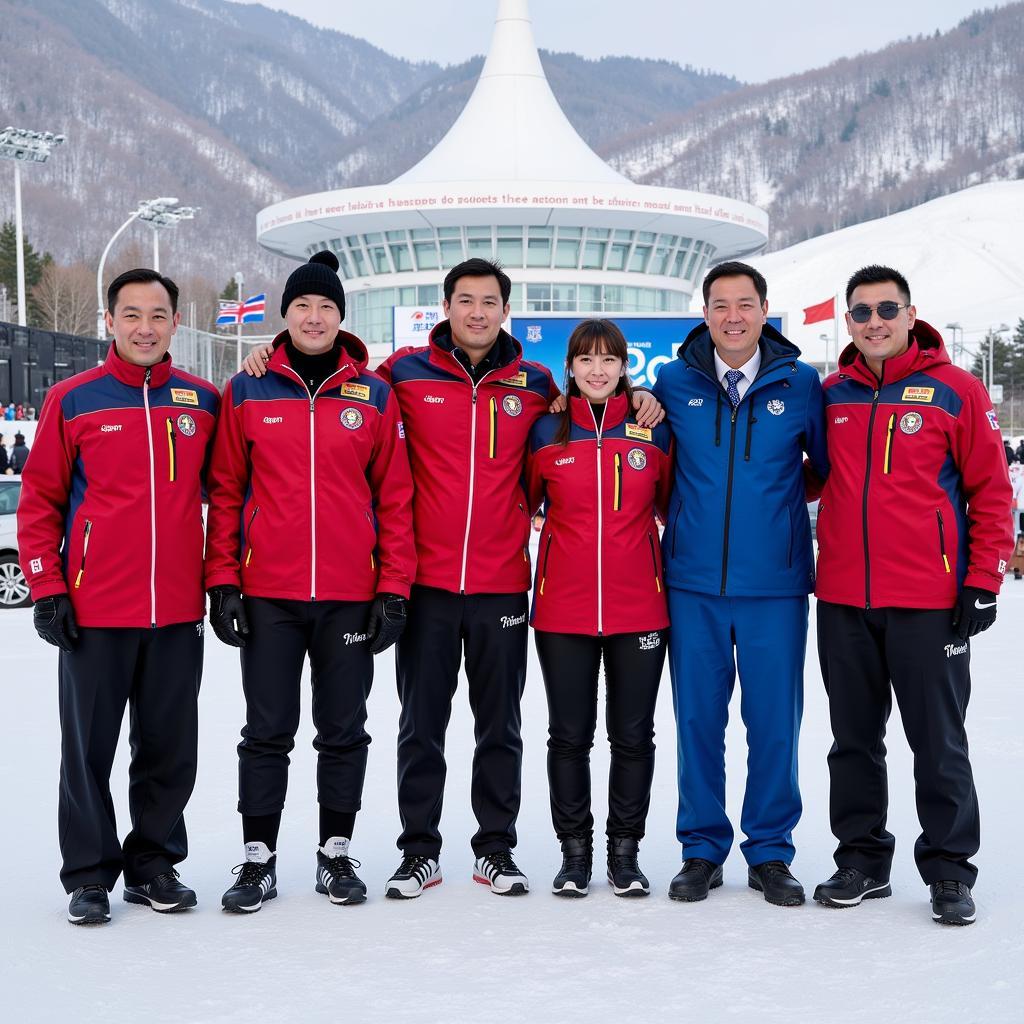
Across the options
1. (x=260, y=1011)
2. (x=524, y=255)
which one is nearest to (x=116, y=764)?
(x=260, y=1011)

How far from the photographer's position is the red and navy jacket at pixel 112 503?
3436 millimetres

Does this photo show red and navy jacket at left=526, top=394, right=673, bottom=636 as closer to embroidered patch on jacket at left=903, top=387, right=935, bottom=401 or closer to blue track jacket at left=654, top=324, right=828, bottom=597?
blue track jacket at left=654, top=324, right=828, bottom=597

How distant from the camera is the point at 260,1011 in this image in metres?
2.78

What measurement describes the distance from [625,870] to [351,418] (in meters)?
1.60

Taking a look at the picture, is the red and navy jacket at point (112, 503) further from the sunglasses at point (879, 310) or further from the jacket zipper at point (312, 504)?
the sunglasses at point (879, 310)

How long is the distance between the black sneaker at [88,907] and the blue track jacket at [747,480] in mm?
1919

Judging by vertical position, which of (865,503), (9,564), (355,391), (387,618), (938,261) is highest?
(938,261)

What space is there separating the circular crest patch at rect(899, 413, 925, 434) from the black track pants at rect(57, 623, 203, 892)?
2.19 metres

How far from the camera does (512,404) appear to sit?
12.5ft

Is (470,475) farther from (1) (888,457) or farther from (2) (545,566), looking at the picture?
(1) (888,457)

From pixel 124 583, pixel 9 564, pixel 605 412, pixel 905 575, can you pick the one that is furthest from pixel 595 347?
pixel 9 564

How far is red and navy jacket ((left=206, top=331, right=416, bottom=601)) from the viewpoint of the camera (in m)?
3.55

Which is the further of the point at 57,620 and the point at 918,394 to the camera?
the point at 918,394

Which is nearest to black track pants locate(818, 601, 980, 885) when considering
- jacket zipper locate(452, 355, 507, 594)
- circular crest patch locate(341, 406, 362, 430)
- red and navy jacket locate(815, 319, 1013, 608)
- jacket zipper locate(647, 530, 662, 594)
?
red and navy jacket locate(815, 319, 1013, 608)
